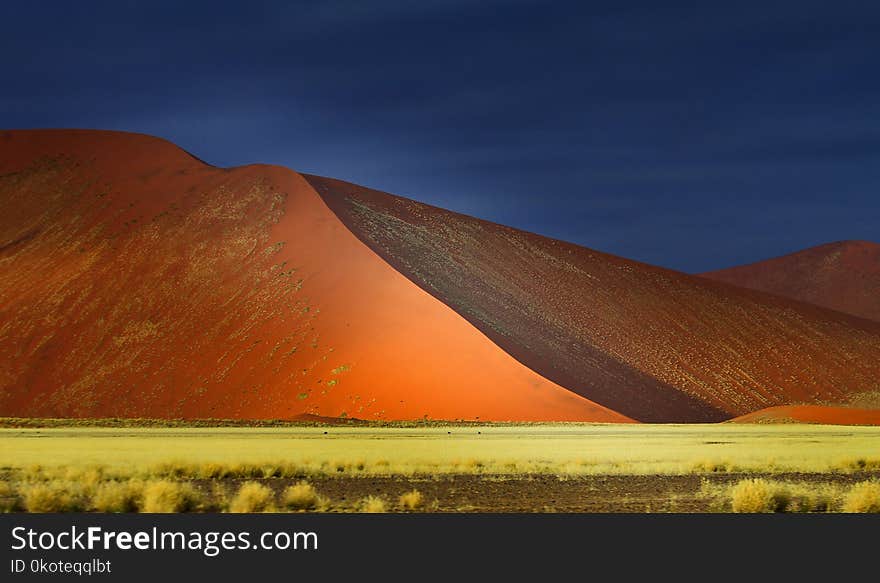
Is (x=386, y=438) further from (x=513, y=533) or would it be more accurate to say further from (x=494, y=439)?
(x=513, y=533)

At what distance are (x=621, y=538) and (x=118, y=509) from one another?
935 centimetres

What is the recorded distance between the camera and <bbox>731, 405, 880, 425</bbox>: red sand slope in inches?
3361

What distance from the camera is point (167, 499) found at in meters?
19.5

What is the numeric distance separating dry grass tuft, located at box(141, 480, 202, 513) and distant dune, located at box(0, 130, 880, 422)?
53.0 m

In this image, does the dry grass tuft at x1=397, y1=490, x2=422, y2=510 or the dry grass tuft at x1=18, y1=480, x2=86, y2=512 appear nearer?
the dry grass tuft at x1=18, y1=480, x2=86, y2=512

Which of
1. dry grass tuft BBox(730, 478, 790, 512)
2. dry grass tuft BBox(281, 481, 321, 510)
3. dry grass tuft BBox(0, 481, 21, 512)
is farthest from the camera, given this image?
dry grass tuft BBox(281, 481, 321, 510)

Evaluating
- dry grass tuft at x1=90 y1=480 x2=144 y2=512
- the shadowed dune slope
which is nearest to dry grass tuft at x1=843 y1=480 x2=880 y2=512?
dry grass tuft at x1=90 y1=480 x2=144 y2=512

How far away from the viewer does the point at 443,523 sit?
1673 cm

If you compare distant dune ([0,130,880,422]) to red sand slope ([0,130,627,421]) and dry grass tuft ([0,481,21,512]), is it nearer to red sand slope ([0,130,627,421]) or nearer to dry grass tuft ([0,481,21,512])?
red sand slope ([0,130,627,421])

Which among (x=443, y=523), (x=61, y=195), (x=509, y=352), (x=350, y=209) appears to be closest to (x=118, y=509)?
(x=443, y=523)

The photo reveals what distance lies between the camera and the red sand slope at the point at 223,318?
253ft

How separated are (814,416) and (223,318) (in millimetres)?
48790

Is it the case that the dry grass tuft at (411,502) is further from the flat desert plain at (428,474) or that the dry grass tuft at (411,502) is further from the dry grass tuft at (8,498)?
the dry grass tuft at (8,498)

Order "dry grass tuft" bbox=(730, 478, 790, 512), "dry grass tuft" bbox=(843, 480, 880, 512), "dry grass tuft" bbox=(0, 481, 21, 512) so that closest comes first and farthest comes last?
1. "dry grass tuft" bbox=(0, 481, 21, 512)
2. "dry grass tuft" bbox=(843, 480, 880, 512)
3. "dry grass tuft" bbox=(730, 478, 790, 512)
